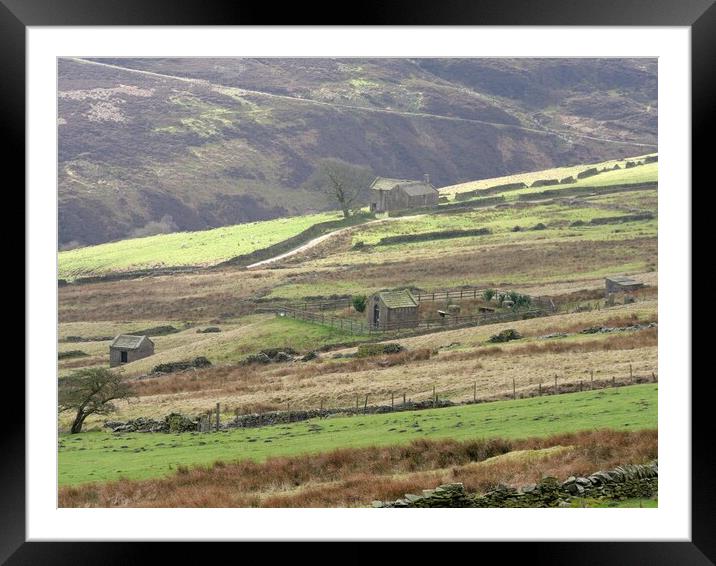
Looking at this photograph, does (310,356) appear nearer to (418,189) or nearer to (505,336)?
(505,336)

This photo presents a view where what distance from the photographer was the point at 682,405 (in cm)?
1036

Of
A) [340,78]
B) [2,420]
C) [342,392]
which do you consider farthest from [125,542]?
[340,78]

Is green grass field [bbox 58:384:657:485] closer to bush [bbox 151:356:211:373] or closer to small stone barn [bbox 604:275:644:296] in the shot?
bush [bbox 151:356:211:373]

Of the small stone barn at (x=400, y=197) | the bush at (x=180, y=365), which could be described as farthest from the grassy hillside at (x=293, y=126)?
the bush at (x=180, y=365)

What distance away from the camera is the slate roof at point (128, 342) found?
167 ft

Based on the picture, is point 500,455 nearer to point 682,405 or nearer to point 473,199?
point 682,405

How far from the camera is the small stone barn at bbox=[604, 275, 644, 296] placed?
163 feet

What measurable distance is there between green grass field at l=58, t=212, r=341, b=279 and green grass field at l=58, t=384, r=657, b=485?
53.6 metres

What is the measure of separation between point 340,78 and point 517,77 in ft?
111

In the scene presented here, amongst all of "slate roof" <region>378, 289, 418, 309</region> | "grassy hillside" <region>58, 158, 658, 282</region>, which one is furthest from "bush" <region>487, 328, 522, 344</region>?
"grassy hillside" <region>58, 158, 658, 282</region>

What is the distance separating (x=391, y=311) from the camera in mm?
47000

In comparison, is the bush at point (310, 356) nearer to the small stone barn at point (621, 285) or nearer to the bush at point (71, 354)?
the small stone barn at point (621, 285)
